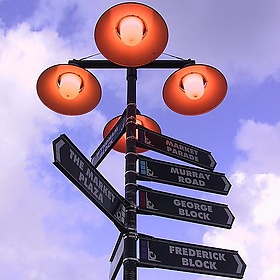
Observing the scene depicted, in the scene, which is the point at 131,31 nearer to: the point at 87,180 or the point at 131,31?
the point at 131,31

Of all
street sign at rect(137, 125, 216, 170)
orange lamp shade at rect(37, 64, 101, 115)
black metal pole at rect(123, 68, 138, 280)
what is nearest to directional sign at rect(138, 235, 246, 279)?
black metal pole at rect(123, 68, 138, 280)

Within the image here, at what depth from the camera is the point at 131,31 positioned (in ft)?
18.4

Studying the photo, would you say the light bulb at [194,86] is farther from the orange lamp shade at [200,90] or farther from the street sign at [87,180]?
the street sign at [87,180]

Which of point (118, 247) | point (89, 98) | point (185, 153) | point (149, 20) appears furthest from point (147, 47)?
point (118, 247)

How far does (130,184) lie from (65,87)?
126cm

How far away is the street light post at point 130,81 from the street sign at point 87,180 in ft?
0.32

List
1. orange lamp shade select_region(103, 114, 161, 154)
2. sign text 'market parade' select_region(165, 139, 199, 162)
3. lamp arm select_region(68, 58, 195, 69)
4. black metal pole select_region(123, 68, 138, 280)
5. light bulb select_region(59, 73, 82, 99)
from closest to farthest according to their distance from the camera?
black metal pole select_region(123, 68, 138, 280) → light bulb select_region(59, 73, 82, 99) → sign text 'market parade' select_region(165, 139, 199, 162) → lamp arm select_region(68, 58, 195, 69) → orange lamp shade select_region(103, 114, 161, 154)

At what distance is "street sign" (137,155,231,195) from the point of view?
585 centimetres

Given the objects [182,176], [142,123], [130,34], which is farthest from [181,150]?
[130,34]

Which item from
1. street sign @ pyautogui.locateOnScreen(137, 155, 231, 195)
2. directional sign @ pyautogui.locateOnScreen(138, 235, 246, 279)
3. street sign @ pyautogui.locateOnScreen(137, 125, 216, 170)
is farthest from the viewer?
street sign @ pyautogui.locateOnScreen(137, 125, 216, 170)

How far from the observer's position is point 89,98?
6.24m

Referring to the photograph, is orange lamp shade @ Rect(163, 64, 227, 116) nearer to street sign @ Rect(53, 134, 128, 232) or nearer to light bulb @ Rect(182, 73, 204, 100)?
light bulb @ Rect(182, 73, 204, 100)

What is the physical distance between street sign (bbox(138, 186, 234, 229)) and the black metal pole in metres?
0.12

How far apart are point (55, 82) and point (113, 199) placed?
1.64 m
